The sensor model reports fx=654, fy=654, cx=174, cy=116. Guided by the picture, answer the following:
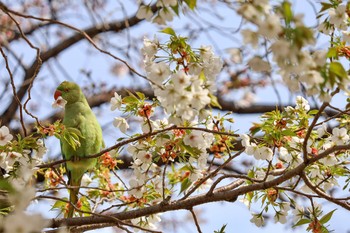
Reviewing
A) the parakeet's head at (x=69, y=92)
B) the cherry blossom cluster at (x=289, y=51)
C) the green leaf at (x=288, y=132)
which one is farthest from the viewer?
the parakeet's head at (x=69, y=92)

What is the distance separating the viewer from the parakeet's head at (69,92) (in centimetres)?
368

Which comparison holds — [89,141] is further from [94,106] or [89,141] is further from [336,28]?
[94,106]

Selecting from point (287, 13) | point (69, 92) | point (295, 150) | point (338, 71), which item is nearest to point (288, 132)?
point (295, 150)

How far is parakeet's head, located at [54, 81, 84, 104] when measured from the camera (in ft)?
12.1

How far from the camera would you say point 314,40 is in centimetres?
138

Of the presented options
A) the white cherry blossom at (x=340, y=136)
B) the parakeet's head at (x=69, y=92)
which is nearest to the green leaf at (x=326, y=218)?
the white cherry blossom at (x=340, y=136)

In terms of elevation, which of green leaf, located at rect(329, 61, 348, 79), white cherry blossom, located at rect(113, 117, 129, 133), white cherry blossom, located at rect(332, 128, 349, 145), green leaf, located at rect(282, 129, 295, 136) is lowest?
green leaf, located at rect(329, 61, 348, 79)

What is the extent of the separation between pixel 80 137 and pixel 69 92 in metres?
0.44

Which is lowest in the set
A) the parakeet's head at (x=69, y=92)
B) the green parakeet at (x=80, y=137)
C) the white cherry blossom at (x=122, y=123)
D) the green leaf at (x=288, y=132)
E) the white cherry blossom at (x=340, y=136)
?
the green leaf at (x=288, y=132)

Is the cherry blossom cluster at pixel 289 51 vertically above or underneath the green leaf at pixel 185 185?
underneath

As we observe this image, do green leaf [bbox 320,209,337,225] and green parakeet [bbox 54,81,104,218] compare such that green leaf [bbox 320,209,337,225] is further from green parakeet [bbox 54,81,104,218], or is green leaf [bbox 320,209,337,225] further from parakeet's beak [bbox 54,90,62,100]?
parakeet's beak [bbox 54,90,62,100]

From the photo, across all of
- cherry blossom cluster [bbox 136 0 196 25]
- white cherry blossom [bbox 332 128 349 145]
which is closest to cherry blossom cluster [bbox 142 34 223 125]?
cherry blossom cluster [bbox 136 0 196 25]

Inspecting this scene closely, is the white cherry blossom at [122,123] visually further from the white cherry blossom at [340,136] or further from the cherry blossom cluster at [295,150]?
the white cherry blossom at [340,136]

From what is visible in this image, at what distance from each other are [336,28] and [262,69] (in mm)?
690
